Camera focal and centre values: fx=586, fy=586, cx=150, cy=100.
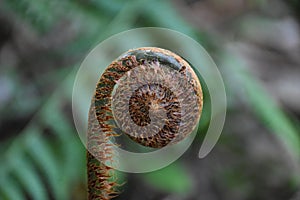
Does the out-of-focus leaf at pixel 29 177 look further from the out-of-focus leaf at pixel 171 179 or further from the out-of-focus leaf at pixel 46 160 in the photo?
the out-of-focus leaf at pixel 171 179

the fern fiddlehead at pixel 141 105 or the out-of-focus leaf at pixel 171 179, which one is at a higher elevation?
the fern fiddlehead at pixel 141 105

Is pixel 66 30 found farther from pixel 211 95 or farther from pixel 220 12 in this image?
pixel 211 95

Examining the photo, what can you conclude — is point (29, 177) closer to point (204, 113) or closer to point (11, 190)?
point (11, 190)

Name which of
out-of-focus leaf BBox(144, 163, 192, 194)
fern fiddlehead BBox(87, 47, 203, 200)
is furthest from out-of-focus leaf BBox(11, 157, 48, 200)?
fern fiddlehead BBox(87, 47, 203, 200)

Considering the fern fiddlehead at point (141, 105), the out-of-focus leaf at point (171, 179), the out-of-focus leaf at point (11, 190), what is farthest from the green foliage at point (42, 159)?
the fern fiddlehead at point (141, 105)

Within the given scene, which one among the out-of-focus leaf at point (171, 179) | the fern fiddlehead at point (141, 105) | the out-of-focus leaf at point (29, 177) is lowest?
the out-of-focus leaf at point (29, 177)

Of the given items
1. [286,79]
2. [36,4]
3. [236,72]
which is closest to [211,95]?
[236,72]

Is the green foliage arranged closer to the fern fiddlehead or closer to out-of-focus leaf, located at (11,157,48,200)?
out-of-focus leaf, located at (11,157,48,200)
